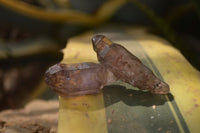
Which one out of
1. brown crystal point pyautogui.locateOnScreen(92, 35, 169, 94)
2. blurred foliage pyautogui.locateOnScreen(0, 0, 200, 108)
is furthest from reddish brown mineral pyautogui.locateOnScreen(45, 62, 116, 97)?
blurred foliage pyautogui.locateOnScreen(0, 0, 200, 108)

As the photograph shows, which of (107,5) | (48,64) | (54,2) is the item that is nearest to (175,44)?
(107,5)

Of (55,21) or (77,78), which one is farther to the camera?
(55,21)

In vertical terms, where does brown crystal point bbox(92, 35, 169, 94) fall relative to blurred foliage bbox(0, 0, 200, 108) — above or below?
below

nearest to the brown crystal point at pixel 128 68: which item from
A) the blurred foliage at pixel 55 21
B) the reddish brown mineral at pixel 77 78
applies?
the reddish brown mineral at pixel 77 78

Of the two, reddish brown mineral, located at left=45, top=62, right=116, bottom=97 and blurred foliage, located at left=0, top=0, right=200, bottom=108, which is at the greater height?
blurred foliage, located at left=0, top=0, right=200, bottom=108

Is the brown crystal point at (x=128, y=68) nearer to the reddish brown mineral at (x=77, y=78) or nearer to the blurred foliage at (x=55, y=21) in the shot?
the reddish brown mineral at (x=77, y=78)

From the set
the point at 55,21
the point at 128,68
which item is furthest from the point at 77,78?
the point at 55,21

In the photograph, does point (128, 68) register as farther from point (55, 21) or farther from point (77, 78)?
point (55, 21)

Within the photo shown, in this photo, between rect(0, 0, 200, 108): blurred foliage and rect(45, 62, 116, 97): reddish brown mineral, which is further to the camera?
rect(0, 0, 200, 108): blurred foliage

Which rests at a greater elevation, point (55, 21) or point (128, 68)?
point (55, 21)

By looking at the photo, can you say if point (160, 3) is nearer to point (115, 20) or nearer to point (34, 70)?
point (115, 20)

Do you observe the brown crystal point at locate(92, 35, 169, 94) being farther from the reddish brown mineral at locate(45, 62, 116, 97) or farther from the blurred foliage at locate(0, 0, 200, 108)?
the blurred foliage at locate(0, 0, 200, 108)
